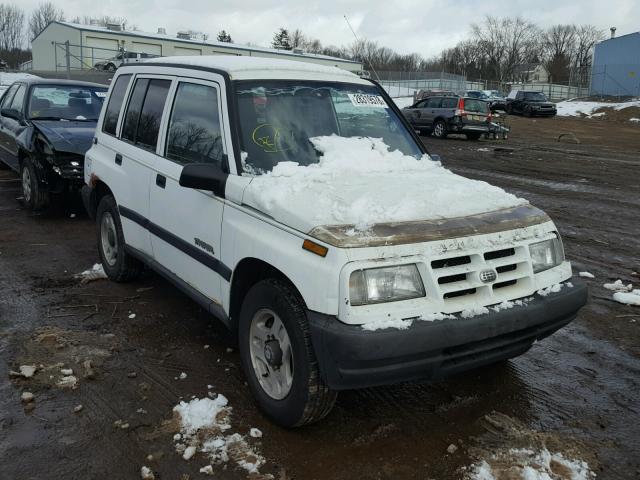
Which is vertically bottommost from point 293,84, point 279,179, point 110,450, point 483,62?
point 110,450

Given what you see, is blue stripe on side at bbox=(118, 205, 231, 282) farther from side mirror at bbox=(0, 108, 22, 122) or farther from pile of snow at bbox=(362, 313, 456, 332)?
side mirror at bbox=(0, 108, 22, 122)

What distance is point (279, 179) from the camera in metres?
3.46

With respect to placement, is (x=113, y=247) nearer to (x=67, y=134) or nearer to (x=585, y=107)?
(x=67, y=134)

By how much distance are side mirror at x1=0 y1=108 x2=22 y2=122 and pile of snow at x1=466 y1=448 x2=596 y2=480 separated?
8.29m

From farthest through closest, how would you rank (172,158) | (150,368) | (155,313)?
(155,313) → (172,158) → (150,368)

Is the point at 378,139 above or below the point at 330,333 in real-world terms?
above

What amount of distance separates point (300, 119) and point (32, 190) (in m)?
5.73

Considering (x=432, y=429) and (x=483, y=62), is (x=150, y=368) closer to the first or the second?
(x=432, y=429)

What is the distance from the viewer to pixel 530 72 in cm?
9406

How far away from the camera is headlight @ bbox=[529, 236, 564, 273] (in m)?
3.27

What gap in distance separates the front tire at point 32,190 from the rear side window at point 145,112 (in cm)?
358

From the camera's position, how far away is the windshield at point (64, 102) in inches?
344

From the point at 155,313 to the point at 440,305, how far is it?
9.45 ft

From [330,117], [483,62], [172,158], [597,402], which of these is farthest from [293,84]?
[483,62]
